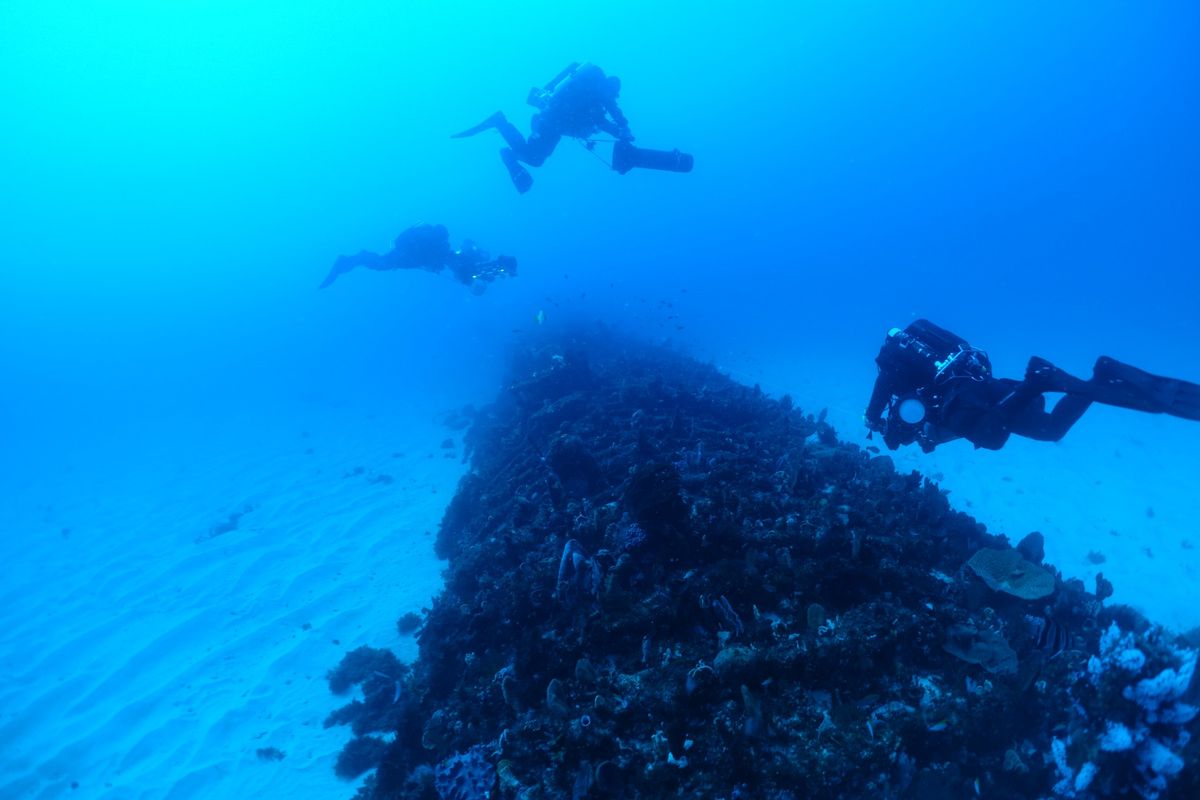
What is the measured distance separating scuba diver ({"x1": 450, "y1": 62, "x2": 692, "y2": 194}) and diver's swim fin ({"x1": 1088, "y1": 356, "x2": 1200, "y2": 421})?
959 centimetres

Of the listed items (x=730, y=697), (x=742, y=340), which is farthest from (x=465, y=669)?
(x=742, y=340)

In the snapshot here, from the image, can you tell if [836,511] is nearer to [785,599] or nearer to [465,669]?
[785,599]

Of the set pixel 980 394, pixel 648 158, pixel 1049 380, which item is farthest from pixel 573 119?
pixel 1049 380

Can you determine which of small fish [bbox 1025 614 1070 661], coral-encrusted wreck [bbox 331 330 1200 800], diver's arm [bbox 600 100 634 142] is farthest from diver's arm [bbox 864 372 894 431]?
diver's arm [bbox 600 100 634 142]

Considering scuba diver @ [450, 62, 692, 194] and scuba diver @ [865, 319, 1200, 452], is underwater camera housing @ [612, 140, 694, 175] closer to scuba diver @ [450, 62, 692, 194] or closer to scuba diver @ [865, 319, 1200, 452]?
scuba diver @ [450, 62, 692, 194]

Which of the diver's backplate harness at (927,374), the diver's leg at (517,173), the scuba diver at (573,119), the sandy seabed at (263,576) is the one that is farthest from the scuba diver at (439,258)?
the diver's backplate harness at (927,374)

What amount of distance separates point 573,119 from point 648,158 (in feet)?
9.90

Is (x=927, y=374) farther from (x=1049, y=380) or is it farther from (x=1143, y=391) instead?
(x=1143, y=391)

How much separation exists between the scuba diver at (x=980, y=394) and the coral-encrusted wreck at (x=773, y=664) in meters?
1.26

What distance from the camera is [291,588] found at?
41.4ft

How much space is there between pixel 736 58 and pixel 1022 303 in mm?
129325

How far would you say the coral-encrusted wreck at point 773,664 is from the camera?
3.83 m

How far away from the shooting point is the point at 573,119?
14.4 m

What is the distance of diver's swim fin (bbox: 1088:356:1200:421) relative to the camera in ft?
16.9
